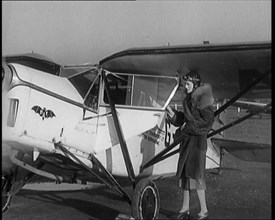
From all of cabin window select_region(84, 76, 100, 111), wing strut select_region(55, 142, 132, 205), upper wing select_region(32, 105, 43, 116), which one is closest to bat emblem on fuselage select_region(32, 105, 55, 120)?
upper wing select_region(32, 105, 43, 116)

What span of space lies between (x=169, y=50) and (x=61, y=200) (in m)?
2.55

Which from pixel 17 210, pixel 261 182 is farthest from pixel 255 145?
pixel 17 210

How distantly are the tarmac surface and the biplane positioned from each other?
14.4 inches

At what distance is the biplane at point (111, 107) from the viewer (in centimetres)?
328

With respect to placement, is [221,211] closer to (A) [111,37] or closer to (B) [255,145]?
(B) [255,145]

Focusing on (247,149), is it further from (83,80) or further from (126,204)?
(83,80)

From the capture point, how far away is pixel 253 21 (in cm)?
266

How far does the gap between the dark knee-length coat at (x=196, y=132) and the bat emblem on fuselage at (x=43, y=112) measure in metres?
1.34

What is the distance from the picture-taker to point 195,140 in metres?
3.49

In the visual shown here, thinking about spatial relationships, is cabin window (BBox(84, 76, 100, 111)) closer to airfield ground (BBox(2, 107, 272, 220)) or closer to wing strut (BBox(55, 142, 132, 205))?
wing strut (BBox(55, 142, 132, 205))

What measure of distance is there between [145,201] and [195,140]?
855mm

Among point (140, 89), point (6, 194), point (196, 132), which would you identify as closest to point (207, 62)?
point (140, 89)

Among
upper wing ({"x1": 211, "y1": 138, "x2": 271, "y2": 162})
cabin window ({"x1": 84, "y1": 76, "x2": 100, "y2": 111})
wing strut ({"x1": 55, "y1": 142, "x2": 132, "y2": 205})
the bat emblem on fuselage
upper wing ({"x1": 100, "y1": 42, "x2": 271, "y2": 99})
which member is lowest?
wing strut ({"x1": 55, "y1": 142, "x2": 132, "y2": 205})

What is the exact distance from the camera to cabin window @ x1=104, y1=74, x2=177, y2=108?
4.32 metres
